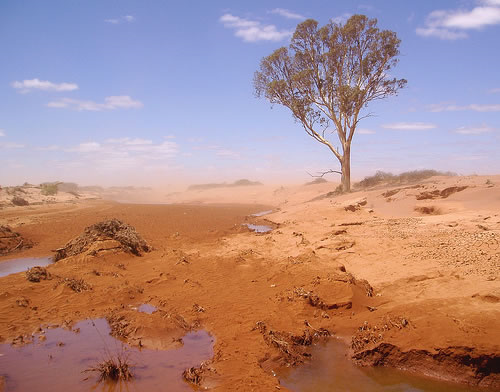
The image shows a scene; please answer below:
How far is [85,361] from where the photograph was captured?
4.38m

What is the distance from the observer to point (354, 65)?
2158cm

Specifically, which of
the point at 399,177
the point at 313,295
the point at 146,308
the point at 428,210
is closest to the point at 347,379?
the point at 313,295

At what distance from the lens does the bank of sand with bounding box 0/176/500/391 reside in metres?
4.38

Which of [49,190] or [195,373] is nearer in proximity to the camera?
[195,373]

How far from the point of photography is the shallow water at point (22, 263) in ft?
31.0

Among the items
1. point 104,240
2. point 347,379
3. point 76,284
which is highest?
point 104,240

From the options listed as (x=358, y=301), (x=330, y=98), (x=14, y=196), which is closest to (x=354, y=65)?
(x=330, y=98)

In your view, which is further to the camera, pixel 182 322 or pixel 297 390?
pixel 182 322

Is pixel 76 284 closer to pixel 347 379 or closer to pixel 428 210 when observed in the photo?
pixel 347 379

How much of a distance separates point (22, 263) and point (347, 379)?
32.4ft

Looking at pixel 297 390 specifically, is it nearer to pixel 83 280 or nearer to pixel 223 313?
pixel 223 313

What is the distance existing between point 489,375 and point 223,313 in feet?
12.2

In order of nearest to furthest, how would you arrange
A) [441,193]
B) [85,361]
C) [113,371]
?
[113,371] → [85,361] → [441,193]

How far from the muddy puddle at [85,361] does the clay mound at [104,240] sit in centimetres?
476
